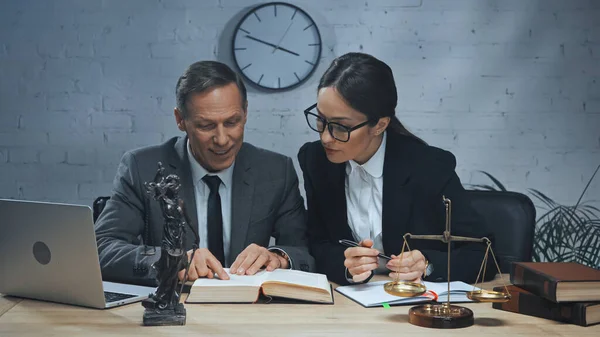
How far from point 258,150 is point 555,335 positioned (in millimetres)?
1226

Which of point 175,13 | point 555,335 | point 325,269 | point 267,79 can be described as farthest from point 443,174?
point 175,13

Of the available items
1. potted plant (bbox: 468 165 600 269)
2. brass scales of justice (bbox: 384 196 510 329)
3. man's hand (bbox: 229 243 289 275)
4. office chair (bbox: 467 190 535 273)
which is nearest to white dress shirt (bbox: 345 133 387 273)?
office chair (bbox: 467 190 535 273)

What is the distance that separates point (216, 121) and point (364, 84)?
1.51ft

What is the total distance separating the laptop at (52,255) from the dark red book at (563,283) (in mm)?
891

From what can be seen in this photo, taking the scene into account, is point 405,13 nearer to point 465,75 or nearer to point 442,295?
point 465,75

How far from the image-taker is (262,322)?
152 centimetres

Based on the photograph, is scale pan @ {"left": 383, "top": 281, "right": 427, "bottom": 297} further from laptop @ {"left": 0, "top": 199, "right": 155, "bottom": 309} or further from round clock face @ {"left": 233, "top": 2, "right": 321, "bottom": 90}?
round clock face @ {"left": 233, "top": 2, "right": 321, "bottom": 90}

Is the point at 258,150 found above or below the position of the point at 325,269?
above

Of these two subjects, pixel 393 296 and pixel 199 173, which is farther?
pixel 199 173

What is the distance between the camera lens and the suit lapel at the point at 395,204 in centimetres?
223

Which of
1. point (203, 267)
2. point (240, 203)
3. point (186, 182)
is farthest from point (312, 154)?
point (203, 267)

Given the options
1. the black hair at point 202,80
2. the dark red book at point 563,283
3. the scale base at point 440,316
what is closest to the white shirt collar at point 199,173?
the black hair at point 202,80

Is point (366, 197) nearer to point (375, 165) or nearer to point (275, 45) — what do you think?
point (375, 165)

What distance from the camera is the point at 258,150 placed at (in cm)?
241
